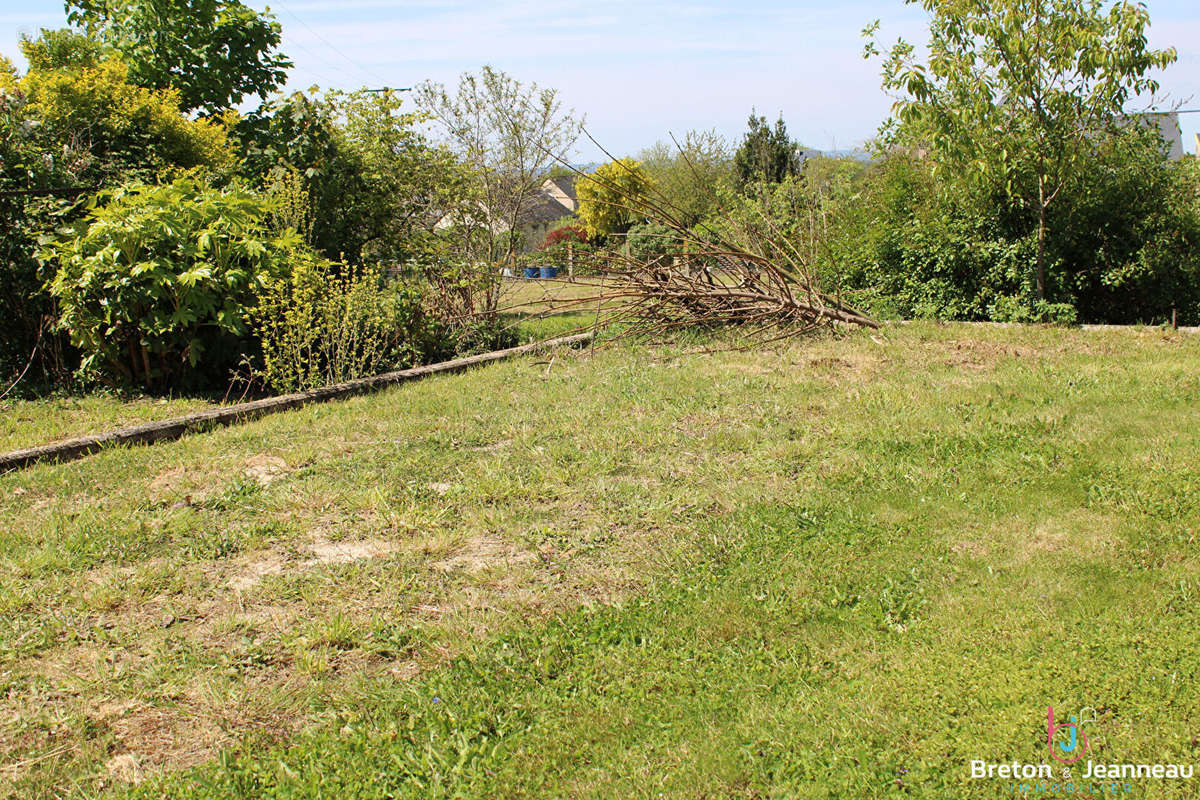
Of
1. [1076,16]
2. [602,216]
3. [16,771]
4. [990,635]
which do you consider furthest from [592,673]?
[602,216]

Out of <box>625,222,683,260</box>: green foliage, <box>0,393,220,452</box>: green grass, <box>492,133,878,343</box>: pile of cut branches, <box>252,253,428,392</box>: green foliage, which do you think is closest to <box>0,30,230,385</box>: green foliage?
<box>0,393,220,452</box>: green grass

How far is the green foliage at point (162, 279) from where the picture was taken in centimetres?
681

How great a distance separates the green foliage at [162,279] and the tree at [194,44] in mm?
3290

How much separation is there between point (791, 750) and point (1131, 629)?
1436 mm

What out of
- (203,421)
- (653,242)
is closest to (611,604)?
(203,421)

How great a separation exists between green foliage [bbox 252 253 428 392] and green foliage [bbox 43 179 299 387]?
0.22 metres

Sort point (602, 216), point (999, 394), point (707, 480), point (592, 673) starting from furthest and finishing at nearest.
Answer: point (602, 216), point (999, 394), point (707, 480), point (592, 673)

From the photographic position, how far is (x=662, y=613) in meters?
3.47

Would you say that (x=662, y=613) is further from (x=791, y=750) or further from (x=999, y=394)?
(x=999, y=394)

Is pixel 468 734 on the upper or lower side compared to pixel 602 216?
lower

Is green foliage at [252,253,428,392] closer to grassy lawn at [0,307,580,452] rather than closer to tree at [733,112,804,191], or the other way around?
grassy lawn at [0,307,580,452]

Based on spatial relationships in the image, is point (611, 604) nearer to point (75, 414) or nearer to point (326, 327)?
point (326, 327)

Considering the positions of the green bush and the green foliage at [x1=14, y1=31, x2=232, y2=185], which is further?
the green bush

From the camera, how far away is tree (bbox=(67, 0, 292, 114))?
9.90 m
